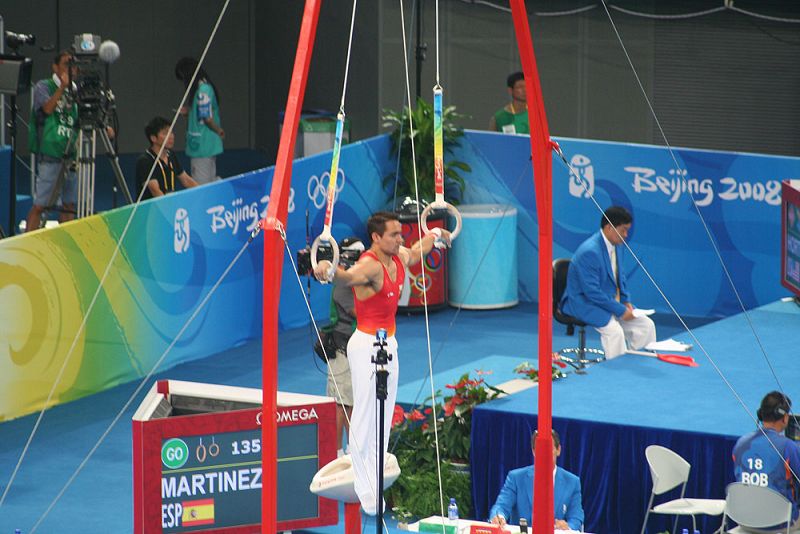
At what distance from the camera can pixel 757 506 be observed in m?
6.55

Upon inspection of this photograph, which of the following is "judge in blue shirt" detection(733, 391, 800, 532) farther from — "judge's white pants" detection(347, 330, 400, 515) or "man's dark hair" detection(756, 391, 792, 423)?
"judge's white pants" detection(347, 330, 400, 515)

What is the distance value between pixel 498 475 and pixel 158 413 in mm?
2033

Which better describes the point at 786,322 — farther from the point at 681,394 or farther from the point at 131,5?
the point at 131,5

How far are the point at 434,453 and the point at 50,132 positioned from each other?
15.8 ft

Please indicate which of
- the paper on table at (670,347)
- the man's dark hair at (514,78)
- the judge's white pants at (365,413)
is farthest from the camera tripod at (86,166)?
the judge's white pants at (365,413)

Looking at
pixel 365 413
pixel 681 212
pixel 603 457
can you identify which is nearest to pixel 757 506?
pixel 603 457

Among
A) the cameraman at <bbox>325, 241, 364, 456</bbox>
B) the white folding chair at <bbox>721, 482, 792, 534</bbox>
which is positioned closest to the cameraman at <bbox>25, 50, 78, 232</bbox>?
the cameraman at <bbox>325, 241, 364, 456</bbox>

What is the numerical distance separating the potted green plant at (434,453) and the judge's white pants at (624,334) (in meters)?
1.52

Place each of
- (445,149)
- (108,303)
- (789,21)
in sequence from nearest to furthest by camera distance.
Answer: (108,303)
(445,149)
(789,21)

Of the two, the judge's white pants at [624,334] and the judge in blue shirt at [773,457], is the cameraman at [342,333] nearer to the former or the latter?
the judge's white pants at [624,334]

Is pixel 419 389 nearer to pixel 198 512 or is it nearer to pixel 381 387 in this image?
pixel 198 512

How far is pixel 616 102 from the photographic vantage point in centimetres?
1552

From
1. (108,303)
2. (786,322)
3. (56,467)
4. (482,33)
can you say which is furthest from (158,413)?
(482,33)

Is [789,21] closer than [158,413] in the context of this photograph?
No
